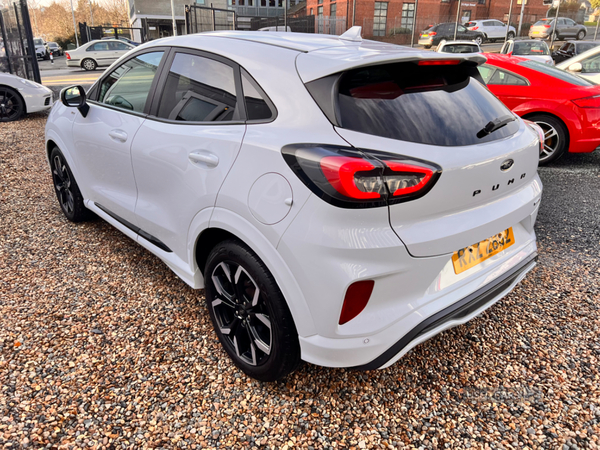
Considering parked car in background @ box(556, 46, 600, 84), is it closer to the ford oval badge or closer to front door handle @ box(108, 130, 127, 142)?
the ford oval badge

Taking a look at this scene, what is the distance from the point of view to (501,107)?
2.50 metres

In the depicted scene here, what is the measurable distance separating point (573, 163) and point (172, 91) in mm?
6493

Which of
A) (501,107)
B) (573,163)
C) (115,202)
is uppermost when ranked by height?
(501,107)

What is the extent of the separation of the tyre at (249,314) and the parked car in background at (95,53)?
26.7 meters

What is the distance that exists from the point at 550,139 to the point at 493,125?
16.7 ft

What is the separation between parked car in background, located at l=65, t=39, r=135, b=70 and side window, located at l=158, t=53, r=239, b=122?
25.9m

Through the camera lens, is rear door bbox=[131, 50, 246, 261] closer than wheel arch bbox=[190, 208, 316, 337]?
Result: No

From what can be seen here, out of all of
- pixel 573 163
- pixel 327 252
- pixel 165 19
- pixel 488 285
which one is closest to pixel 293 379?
pixel 327 252

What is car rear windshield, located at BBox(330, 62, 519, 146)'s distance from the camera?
1911 mm

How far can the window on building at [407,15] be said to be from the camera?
1329 inches

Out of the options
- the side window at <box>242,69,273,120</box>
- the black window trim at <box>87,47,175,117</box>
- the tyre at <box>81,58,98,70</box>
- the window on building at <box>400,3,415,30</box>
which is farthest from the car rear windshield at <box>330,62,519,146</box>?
the window on building at <box>400,3,415,30</box>

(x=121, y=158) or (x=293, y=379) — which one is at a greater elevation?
(x=121, y=158)

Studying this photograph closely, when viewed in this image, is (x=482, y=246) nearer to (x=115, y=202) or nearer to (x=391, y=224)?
(x=391, y=224)

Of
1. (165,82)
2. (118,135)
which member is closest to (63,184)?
(118,135)
